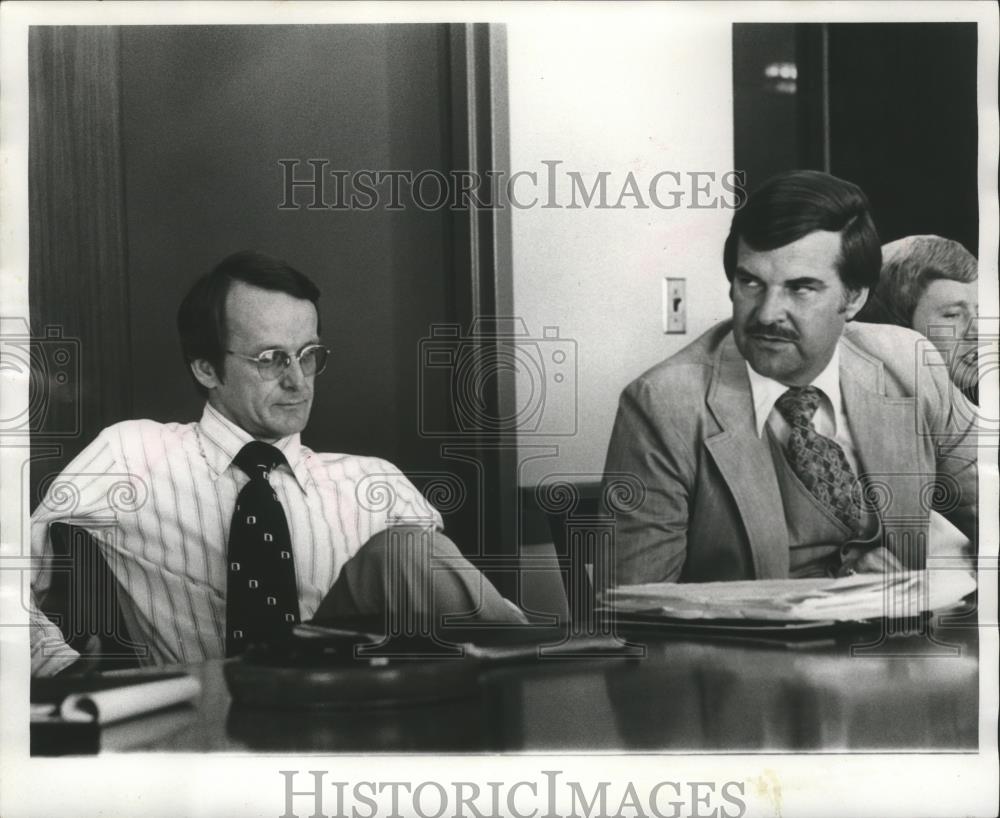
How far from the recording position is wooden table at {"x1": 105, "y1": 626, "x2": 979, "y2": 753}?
1.93m

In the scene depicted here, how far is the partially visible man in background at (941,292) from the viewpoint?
203 centimetres

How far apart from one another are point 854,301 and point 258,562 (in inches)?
38.5

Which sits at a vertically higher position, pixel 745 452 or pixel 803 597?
pixel 745 452

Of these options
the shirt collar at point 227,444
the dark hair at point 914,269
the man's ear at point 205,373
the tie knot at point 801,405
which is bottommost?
the shirt collar at point 227,444

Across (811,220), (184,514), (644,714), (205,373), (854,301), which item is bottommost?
(644,714)

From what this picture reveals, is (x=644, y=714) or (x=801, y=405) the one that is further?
(x=801, y=405)

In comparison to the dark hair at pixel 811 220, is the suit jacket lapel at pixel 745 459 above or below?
below

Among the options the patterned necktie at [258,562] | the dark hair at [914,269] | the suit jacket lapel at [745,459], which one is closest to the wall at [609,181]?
the suit jacket lapel at [745,459]

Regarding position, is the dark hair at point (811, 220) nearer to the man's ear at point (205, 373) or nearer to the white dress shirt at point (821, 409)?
the white dress shirt at point (821, 409)

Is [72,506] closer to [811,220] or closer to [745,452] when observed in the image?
[745,452]

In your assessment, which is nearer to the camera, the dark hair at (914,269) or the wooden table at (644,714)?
the wooden table at (644,714)

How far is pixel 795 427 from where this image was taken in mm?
2051

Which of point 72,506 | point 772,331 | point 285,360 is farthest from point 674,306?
point 72,506

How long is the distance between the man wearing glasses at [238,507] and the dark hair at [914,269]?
72 centimetres
